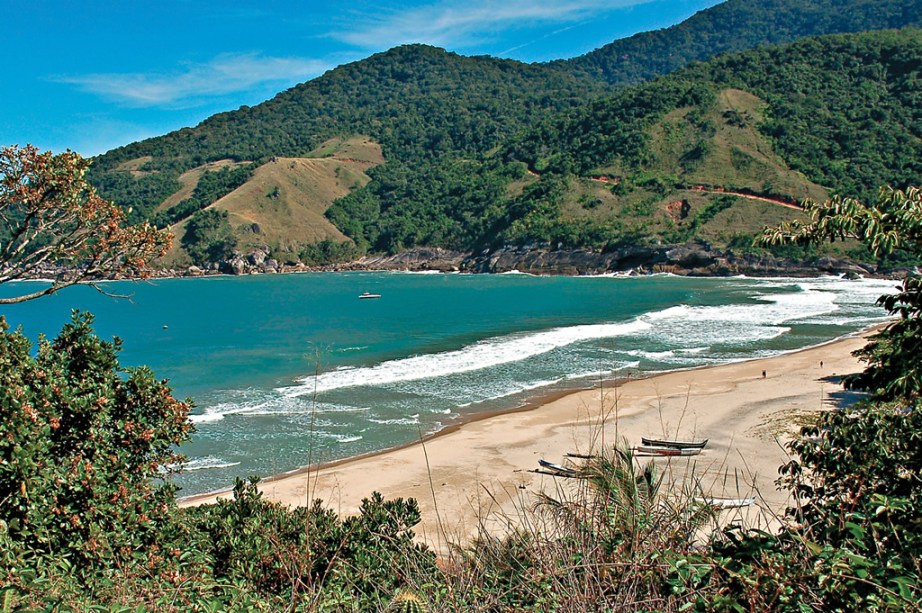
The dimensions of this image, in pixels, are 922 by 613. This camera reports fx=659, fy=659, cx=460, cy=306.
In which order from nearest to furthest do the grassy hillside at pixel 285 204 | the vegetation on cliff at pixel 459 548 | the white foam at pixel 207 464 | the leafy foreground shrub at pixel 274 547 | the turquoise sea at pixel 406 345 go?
1. the vegetation on cliff at pixel 459 548
2. the leafy foreground shrub at pixel 274 547
3. the white foam at pixel 207 464
4. the turquoise sea at pixel 406 345
5. the grassy hillside at pixel 285 204

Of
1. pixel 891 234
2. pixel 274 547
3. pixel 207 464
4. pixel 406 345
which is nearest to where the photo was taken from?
→ pixel 891 234

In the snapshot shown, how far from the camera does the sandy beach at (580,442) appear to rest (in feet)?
44.8

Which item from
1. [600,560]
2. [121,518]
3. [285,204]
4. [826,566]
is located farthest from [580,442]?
[285,204]

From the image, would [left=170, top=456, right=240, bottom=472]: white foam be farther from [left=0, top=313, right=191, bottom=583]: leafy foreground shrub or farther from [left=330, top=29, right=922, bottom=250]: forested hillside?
[left=330, top=29, right=922, bottom=250]: forested hillside

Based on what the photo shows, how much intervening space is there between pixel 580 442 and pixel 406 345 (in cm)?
1886

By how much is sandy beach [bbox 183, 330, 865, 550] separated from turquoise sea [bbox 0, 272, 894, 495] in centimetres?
149

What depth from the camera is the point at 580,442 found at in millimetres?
18016

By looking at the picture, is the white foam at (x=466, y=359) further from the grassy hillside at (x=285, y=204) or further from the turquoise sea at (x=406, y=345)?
the grassy hillside at (x=285, y=204)

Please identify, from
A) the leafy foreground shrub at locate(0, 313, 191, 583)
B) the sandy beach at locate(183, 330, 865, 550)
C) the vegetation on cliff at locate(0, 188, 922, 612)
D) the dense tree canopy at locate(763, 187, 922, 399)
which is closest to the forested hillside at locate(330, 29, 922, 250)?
the sandy beach at locate(183, 330, 865, 550)

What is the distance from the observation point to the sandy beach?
13.7 metres

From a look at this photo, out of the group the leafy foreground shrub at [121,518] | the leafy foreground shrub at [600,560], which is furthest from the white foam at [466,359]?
the leafy foreground shrub at [600,560]

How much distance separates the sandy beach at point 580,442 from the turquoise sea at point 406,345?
1.49 meters

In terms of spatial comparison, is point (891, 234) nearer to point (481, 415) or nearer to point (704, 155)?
point (481, 415)

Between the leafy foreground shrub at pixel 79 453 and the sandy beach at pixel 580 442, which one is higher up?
the leafy foreground shrub at pixel 79 453
